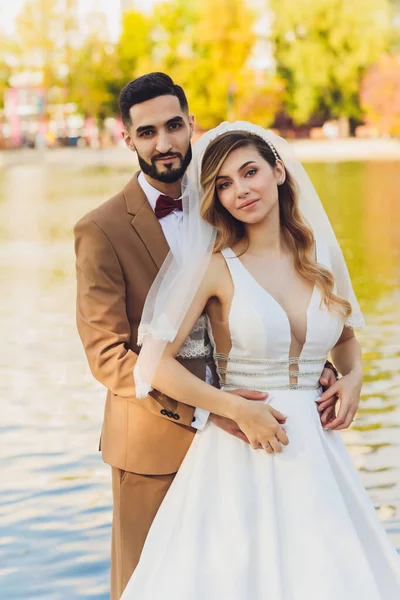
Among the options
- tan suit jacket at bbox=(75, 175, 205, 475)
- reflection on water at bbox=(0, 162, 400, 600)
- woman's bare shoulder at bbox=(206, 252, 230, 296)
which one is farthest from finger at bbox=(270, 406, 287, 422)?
reflection on water at bbox=(0, 162, 400, 600)

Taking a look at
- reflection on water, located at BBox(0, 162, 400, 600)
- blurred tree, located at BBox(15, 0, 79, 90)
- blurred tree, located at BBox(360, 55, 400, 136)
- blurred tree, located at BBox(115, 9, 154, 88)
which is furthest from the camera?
blurred tree, located at BBox(115, 9, 154, 88)

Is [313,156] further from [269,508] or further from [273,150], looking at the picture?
[269,508]

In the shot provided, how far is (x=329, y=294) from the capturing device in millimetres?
3023

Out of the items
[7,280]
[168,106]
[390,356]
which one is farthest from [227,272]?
[7,280]

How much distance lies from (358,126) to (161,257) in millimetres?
59628

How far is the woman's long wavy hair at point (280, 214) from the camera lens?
117 inches

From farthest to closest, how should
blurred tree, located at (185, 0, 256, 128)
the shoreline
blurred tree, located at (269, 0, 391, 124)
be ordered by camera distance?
blurred tree, located at (269, 0, 391, 124) < blurred tree, located at (185, 0, 256, 128) < the shoreline

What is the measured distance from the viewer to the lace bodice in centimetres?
293

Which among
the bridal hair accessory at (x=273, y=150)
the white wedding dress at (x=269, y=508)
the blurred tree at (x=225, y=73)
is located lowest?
the blurred tree at (x=225, y=73)

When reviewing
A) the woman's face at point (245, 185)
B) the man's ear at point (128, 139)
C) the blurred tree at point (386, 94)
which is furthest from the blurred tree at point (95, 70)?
the woman's face at point (245, 185)

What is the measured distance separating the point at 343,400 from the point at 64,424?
12.6 ft

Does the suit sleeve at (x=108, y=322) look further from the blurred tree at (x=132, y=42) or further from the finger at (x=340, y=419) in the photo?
the blurred tree at (x=132, y=42)

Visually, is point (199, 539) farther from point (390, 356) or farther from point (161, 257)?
point (390, 356)

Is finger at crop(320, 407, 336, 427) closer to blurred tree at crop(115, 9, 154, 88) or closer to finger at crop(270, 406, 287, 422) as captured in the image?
finger at crop(270, 406, 287, 422)
